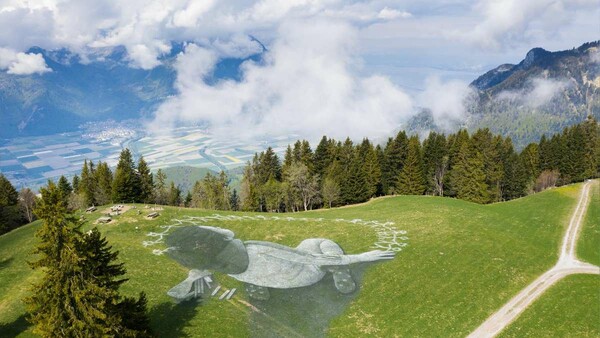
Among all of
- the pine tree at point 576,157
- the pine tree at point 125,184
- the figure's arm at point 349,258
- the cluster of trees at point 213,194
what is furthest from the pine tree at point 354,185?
the pine tree at point 576,157

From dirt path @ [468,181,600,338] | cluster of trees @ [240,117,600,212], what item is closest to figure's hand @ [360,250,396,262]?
dirt path @ [468,181,600,338]

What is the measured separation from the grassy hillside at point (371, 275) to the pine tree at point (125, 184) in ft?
97.6

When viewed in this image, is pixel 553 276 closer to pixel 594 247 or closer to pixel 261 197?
pixel 594 247

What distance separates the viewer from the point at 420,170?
3917 inches

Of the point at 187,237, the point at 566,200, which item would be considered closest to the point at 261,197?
the point at 187,237

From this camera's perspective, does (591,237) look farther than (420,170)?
No

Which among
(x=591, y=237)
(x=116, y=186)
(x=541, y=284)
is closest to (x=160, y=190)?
(x=116, y=186)

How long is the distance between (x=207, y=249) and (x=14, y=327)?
68.8 ft

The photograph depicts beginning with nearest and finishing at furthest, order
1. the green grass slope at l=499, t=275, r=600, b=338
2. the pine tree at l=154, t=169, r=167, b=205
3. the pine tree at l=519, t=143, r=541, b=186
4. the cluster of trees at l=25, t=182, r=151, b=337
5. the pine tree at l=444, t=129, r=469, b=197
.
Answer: the cluster of trees at l=25, t=182, r=151, b=337 → the green grass slope at l=499, t=275, r=600, b=338 → the pine tree at l=444, t=129, r=469, b=197 → the pine tree at l=519, t=143, r=541, b=186 → the pine tree at l=154, t=169, r=167, b=205

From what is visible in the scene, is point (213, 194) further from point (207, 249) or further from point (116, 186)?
point (207, 249)

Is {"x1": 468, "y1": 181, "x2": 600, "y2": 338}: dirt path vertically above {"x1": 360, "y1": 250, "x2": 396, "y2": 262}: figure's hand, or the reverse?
{"x1": 360, "y1": 250, "x2": 396, "y2": 262}: figure's hand

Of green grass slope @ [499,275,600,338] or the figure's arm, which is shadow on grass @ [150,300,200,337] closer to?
the figure's arm

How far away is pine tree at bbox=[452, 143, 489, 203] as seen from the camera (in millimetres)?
89500

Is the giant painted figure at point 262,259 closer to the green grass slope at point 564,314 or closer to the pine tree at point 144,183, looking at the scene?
the green grass slope at point 564,314
